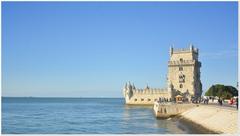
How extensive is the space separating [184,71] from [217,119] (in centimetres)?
3716

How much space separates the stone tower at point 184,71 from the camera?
60.1m

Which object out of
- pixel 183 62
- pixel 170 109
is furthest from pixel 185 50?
pixel 170 109

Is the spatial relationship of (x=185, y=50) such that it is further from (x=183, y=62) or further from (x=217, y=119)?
(x=217, y=119)

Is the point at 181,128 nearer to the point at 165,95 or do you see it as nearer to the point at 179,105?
the point at 179,105

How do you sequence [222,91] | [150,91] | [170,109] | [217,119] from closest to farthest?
[217,119] < [170,109] < [222,91] < [150,91]

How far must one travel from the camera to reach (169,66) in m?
61.6

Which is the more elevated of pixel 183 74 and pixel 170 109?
pixel 183 74

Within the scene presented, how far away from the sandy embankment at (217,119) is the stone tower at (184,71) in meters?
28.9

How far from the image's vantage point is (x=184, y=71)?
199 ft

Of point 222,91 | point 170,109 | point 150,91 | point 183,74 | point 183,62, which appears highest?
point 183,62

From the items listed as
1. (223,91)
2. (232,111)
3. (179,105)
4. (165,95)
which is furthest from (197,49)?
(232,111)

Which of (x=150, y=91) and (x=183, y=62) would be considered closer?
(x=183, y=62)

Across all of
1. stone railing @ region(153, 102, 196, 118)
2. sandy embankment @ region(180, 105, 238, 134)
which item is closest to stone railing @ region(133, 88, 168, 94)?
stone railing @ region(153, 102, 196, 118)

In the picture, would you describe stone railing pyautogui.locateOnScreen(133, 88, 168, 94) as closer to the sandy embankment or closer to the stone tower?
the stone tower
